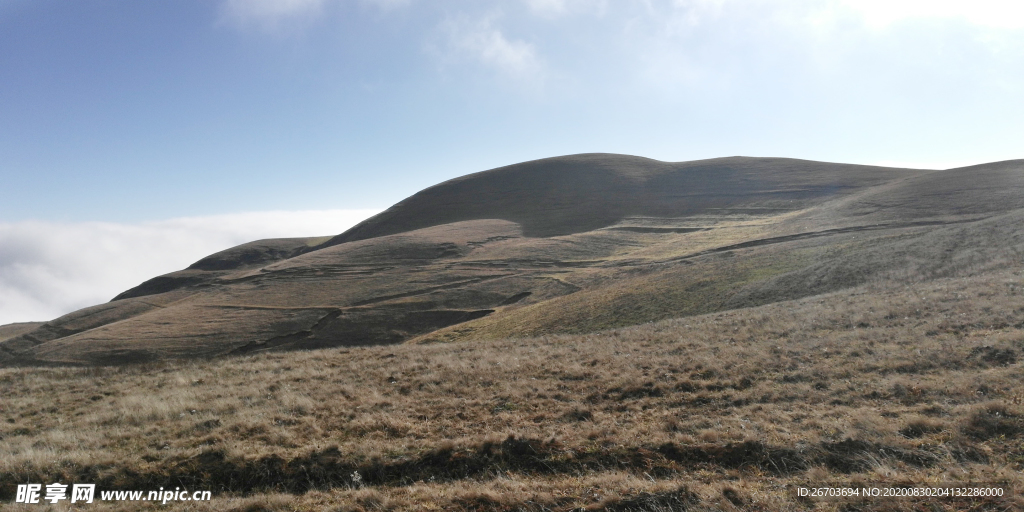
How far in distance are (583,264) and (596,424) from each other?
54184 mm

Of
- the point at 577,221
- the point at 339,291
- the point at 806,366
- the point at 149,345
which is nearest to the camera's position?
the point at 806,366

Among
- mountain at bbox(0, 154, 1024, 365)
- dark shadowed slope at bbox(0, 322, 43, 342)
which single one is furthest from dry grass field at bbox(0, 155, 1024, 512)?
dark shadowed slope at bbox(0, 322, 43, 342)

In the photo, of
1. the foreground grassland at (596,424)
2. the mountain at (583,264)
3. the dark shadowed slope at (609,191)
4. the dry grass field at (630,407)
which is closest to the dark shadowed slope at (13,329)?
the mountain at (583,264)

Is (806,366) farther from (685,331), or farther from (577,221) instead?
(577,221)

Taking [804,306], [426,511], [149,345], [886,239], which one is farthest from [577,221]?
[426,511]

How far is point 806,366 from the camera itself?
38.7 feet

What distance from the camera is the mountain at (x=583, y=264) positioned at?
30672mm

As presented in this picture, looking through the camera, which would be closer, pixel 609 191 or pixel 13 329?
pixel 13 329

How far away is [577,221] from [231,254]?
8097 cm

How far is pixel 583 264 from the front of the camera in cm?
6347

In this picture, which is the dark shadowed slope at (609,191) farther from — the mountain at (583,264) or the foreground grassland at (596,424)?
the foreground grassland at (596,424)

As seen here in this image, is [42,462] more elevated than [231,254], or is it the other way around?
[231,254]

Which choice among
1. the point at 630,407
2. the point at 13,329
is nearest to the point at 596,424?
the point at 630,407

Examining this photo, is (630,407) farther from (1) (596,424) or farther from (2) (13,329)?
(2) (13,329)
